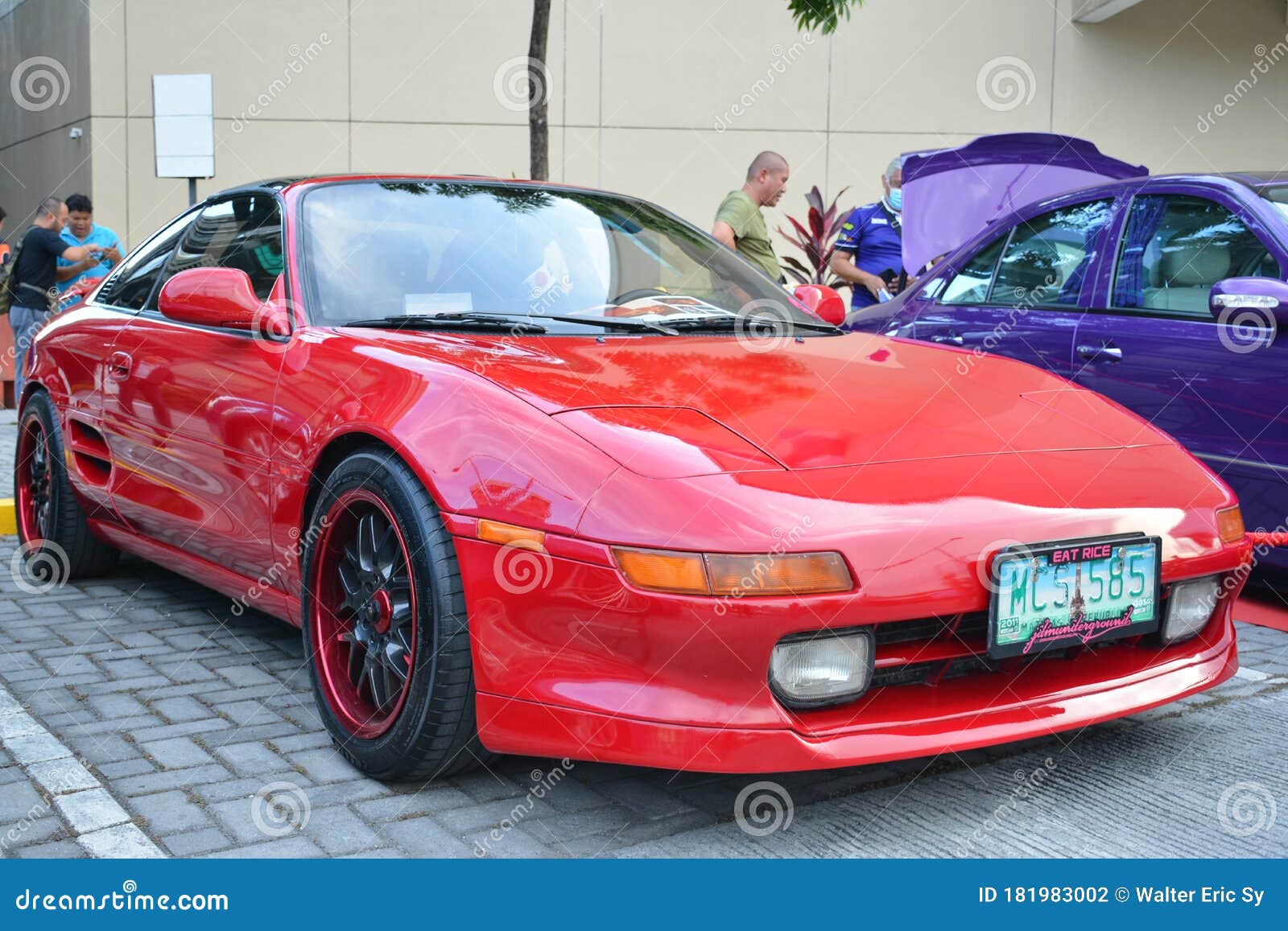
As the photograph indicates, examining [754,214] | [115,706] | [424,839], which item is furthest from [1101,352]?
[115,706]

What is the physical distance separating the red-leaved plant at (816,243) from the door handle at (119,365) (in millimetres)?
9266

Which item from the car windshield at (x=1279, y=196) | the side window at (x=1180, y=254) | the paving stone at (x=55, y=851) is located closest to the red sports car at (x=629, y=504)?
the paving stone at (x=55, y=851)

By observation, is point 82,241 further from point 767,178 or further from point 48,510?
point 48,510

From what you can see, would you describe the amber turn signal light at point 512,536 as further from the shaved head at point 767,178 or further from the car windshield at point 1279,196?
the shaved head at point 767,178

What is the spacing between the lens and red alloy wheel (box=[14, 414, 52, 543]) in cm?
482

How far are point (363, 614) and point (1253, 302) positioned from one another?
9.89 ft

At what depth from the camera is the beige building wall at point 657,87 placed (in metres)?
13.6

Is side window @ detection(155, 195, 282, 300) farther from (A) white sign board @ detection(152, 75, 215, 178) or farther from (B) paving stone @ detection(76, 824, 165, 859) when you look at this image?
(A) white sign board @ detection(152, 75, 215, 178)

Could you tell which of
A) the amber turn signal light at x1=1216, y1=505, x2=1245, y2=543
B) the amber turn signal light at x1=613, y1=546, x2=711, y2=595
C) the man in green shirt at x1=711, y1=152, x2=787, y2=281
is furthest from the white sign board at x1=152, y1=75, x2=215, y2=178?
the amber turn signal light at x1=1216, y1=505, x2=1245, y2=543

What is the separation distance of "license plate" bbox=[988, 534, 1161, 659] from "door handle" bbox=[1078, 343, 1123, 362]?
218 cm

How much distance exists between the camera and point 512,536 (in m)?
2.52

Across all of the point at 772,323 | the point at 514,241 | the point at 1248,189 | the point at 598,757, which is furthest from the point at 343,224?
the point at 1248,189
